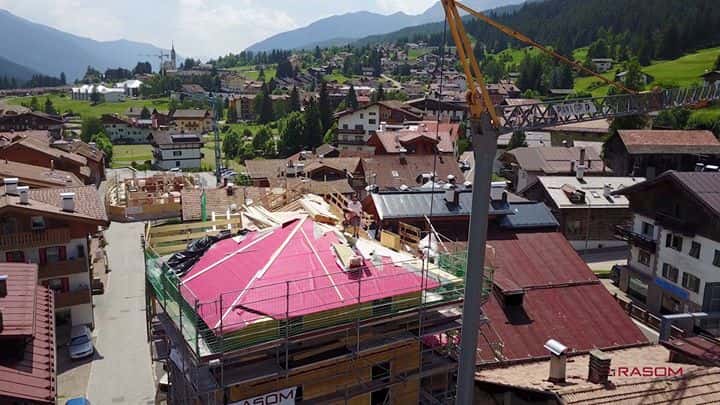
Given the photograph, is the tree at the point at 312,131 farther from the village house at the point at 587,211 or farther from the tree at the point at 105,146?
the village house at the point at 587,211

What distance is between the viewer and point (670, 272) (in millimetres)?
32000

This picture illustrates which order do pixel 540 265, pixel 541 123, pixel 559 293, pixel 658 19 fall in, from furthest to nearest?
pixel 658 19, pixel 540 265, pixel 559 293, pixel 541 123

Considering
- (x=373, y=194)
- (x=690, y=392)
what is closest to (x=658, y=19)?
(x=373, y=194)

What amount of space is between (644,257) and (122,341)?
2959 centimetres

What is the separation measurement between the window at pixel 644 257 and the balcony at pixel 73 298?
3105 cm

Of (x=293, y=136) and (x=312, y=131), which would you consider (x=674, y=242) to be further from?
(x=293, y=136)

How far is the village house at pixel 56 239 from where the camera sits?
27.4 m

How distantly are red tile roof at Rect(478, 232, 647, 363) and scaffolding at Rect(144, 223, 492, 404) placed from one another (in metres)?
2.58

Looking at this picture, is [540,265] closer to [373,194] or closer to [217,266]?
[373,194]

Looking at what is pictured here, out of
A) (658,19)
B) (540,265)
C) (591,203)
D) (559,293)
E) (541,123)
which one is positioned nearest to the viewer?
(541,123)

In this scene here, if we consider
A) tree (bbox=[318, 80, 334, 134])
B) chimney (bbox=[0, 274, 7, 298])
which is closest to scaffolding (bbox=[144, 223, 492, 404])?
chimney (bbox=[0, 274, 7, 298])

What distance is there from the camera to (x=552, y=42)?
186m

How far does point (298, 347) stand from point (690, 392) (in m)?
9.08

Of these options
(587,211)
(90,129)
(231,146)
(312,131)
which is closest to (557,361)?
(587,211)
